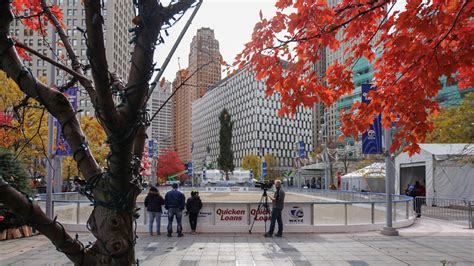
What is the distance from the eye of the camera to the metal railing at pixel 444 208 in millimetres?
19844

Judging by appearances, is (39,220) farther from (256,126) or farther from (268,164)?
(256,126)

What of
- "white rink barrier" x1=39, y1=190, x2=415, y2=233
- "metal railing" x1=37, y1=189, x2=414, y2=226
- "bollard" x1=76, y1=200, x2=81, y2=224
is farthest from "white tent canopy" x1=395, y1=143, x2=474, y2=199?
"bollard" x1=76, y1=200, x2=81, y2=224

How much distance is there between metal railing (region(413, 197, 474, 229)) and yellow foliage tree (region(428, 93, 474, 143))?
11189mm

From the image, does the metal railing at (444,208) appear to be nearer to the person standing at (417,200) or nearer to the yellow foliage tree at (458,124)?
the person standing at (417,200)

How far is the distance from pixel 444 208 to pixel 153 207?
15545mm

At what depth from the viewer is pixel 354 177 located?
4216 cm

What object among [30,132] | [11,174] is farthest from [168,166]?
[11,174]

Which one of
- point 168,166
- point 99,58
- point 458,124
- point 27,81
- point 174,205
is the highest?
point 458,124

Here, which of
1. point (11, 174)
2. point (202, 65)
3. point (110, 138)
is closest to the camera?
point (110, 138)

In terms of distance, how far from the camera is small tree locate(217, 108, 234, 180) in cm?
9900

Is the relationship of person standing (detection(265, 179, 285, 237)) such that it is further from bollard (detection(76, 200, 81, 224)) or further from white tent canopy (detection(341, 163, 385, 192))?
white tent canopy (detection(341, 163, 385, 192))

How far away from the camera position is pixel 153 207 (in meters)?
14.3

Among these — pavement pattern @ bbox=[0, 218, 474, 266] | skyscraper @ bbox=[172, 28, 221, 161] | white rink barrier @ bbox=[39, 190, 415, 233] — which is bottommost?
pavement pattern @ bbox=[0, 218, 474, 266]

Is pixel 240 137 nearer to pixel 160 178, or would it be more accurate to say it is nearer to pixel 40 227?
pixel 160 178
